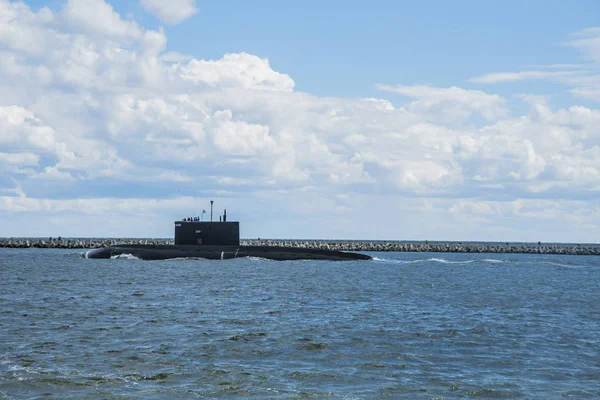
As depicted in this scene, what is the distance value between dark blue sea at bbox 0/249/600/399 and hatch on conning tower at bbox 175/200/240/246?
2187cm

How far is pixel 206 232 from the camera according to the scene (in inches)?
2435

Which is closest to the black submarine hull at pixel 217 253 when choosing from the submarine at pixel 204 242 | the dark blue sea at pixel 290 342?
the submarine at pixel 204 242

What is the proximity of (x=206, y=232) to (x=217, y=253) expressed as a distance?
6.98 ft

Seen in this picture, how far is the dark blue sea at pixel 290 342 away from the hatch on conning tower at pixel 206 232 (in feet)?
71.8

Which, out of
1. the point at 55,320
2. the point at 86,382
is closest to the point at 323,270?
the point at 55,320

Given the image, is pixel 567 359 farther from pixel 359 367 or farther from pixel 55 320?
pixel 55 320

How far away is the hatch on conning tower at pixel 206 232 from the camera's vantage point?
6150 cm

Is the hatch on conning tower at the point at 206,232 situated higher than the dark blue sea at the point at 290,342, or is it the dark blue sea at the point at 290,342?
the hatch on conning tower at the point at 206,232

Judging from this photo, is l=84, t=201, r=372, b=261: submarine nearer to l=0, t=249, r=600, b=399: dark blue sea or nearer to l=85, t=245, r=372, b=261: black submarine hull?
l=85, t=245, r=372, b=261: black submarine hull

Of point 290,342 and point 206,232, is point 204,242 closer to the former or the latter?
point 206,232

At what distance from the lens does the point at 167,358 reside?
59.2ft

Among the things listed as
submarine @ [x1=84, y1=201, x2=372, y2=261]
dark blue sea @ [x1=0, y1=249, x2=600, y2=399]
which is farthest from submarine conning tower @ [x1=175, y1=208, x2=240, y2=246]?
dark blue sea @ [x1=0, y1=249, x2=600, y2=399]

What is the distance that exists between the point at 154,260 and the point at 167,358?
47.3 metres

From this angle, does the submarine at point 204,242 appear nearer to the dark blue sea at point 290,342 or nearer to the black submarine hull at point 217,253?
the black submarine hull at point 217,253
